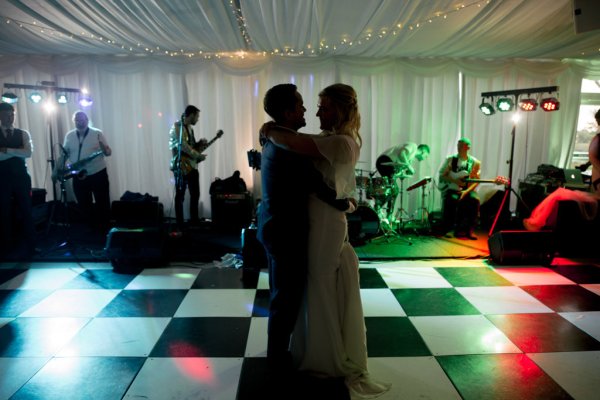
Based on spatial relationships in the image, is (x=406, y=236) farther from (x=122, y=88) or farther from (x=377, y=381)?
(x=122, y=88)

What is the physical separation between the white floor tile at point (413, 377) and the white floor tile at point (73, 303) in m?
2.04

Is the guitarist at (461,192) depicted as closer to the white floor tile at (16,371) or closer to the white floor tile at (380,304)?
the white floor tile at (380,304)

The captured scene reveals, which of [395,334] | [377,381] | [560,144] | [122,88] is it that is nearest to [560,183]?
[560,144]

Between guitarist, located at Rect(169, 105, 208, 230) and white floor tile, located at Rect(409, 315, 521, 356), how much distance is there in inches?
133

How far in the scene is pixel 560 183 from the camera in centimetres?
527

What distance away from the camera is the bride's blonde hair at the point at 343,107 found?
1770 millimetres

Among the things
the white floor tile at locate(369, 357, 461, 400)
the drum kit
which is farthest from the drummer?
the white floor tile at locate(369, 357, 461, 400)

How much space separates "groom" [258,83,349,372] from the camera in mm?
1800

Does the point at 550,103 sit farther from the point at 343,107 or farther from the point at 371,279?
the point at 343,107

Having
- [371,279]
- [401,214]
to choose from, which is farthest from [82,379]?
[401,214]

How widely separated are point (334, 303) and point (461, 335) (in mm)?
1160

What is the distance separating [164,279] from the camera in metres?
3.65

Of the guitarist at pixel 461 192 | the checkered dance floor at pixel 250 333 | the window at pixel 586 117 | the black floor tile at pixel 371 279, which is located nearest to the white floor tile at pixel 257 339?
the checkered dance floor at pixel 250 333

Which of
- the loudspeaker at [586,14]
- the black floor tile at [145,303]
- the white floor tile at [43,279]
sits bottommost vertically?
the black floor tile at [145,303]
